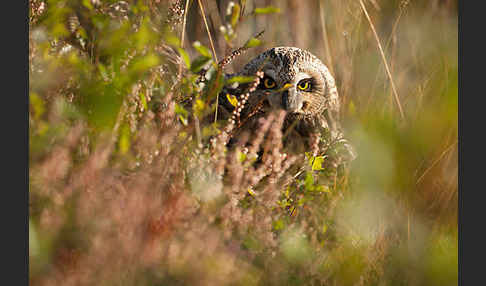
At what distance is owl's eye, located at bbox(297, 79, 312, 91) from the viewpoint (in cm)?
220

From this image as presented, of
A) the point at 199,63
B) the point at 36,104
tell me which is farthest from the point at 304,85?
the point at 36,104

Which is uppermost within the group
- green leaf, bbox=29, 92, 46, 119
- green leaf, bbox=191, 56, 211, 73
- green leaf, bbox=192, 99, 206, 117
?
green leaf, bbox=191, 56, 211, 73

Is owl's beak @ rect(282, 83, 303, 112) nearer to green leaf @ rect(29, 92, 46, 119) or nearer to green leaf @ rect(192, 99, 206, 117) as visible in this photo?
green leaf @ rect(192, 99, 206, 117)

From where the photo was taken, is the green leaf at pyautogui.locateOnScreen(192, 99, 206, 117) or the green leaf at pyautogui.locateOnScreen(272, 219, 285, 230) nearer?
the green leaf at pyautogui.locateOnScreen(192, 99, 206, 117)

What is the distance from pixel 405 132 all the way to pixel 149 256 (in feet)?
2.43

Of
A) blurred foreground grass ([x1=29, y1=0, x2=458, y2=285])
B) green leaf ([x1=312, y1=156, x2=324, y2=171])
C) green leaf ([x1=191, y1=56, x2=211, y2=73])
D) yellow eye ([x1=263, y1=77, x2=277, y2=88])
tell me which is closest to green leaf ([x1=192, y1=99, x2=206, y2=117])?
blurred foreground grass ([x1=29, y1=0, x2=458, y2=285])

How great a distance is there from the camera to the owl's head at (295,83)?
207 cm

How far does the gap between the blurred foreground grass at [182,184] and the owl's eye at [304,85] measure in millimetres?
429

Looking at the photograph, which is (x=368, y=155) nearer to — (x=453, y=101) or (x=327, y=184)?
(x=453, y=101)

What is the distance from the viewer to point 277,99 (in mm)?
2072

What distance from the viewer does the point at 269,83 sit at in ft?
7.07

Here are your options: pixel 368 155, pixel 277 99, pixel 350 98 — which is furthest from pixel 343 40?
pixel 368 155

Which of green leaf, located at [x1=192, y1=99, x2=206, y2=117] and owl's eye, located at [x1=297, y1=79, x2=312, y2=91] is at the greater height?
green leaf, located at [x1=192, y1=99, x2=206, y2=117]

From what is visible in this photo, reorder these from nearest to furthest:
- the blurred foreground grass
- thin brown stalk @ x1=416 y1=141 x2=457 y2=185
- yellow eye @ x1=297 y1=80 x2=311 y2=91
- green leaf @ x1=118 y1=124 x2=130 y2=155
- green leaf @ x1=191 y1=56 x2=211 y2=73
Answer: the blurred foreground grass → green leaf @ x1=118 y1=124 x2=130 y2=155 → green leaf @ x1=191 y1=56 x2=211 y2=73 → thin brown stalk @ x1=416 y1=141 x2=457 y2=185 → yellow eye @ x1=297 y1=80 x2=311 y2=91
